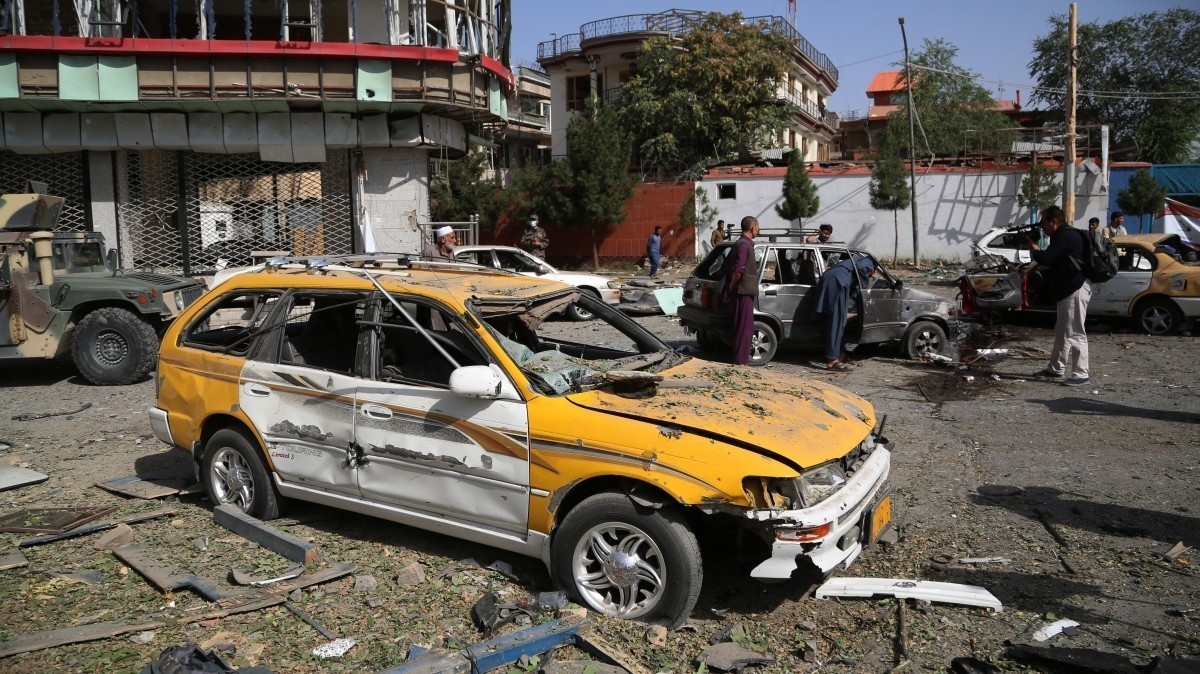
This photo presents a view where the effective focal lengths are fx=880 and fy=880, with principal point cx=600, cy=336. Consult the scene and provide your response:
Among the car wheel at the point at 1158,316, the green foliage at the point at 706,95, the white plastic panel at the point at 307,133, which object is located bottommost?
the car wheel at the point at 1158,316

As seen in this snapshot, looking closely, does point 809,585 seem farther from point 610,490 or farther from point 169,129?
point 169,129

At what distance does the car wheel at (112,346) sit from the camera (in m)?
10.7

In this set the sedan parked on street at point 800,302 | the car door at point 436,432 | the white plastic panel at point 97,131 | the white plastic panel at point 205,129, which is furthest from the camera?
the white plastic panel at point 205,129

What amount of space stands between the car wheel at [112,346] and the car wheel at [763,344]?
24.6ft

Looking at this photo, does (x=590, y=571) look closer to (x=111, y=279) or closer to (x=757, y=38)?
(x=111, y=279)

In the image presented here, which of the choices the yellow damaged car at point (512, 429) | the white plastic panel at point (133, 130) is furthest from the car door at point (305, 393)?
the white plastic panel at point (133, 130)

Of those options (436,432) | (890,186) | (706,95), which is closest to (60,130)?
(436,432)

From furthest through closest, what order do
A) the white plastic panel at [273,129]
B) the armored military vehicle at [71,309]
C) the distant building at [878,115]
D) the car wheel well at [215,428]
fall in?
the distant building at [878,115]
the white plastic panel at [273,129]
the armored military vehicle at [71,309]
the car wheel well at [215,428]

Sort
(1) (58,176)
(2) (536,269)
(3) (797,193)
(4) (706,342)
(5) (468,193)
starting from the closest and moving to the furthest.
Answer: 1. (4) (706,342)
2. (2) (536,269)
3. (1) (58,176)
4. (5) (468,193)
5. (3) (797,193)

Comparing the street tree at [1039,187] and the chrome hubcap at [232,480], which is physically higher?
the street tree at [1039,187]

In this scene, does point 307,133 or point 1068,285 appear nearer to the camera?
point 1068,285

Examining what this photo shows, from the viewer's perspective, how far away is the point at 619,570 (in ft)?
13.8

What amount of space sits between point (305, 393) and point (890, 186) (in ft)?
90.2

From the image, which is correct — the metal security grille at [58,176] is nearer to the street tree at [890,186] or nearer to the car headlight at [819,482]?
the car headlight at [819,482]
